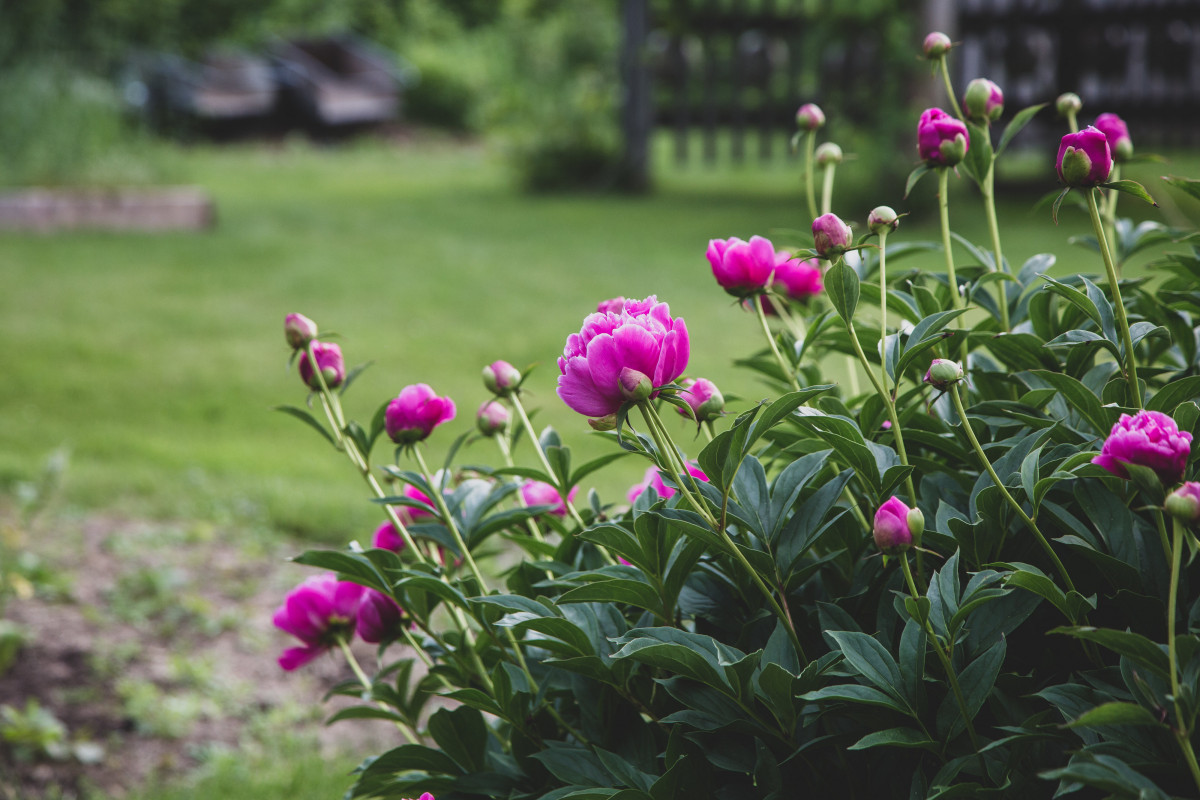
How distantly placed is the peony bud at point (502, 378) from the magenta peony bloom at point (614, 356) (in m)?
0.22

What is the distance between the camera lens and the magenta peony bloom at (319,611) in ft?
3.32

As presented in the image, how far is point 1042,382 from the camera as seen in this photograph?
2.87ft

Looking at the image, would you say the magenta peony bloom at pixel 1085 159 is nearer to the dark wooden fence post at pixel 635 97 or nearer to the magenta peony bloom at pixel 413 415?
the magenta peony bloom at pixel 413 415

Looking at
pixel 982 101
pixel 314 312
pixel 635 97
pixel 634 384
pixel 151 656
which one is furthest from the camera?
pixel 635 97

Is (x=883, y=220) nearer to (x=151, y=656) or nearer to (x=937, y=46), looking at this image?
(x=937, y=46)

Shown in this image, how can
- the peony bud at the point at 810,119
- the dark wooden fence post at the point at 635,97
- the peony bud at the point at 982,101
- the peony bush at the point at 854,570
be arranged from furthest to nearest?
the dark wooden fence post at the point at 635,97, the peony bud at the point at 810,119, the peony bud at the point at 982,101, the peony bush at the point at 854,570

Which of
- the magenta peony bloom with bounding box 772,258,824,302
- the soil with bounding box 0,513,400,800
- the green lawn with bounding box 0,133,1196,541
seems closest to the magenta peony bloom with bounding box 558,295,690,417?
the magenta peony bloom with bounding box 772,258,824,302

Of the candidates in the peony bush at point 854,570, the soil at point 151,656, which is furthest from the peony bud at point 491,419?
the soil at point 151,656

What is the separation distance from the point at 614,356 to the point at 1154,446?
31 centimetres

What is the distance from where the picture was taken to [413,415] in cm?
94

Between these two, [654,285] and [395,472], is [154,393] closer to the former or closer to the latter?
[654,285]

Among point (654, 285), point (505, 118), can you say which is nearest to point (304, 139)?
point (505, 118)

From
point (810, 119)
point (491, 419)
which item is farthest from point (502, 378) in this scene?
point (810, 119)

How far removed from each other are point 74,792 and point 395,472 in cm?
109
